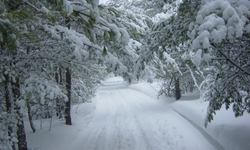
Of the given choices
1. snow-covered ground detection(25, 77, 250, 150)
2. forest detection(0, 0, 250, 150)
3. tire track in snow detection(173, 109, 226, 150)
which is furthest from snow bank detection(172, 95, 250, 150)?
forest detection(0, 0, 250, 150)

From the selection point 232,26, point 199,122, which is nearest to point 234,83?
point 232,26

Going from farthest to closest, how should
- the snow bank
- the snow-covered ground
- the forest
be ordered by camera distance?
1. the snow-covered ground
2. the snow bank
3. the forest

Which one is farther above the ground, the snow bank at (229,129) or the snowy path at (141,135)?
the snow bank at (229,129)

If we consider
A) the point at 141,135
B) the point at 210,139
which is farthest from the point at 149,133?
the point at 210,139

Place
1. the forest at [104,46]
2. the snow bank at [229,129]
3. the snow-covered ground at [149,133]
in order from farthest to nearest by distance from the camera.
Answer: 1. the snow-covered ground at [149,133]
2. the snow bank at [229,129]
3. the forest at [104,46]

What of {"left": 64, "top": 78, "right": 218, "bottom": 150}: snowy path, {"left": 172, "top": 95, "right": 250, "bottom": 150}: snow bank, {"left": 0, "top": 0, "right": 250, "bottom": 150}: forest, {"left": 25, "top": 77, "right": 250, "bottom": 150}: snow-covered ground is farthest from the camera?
{"left": 64, "top": 78, "right": 218, "bottom": 150}: snowy path

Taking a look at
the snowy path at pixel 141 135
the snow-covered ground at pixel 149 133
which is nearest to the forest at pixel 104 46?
the snow-covered ground at pixel 149 133

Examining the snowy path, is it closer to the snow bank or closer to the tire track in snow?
the tire track in snow

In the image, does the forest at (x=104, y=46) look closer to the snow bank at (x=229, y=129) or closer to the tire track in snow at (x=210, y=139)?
the snow bank at (x=229, y=129)

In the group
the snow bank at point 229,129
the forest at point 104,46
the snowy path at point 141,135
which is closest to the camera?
the forest at point 104,46

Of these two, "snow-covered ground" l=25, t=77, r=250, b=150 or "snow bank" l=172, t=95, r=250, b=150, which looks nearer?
"snow bank" l=172, t=95, r=250, b=150

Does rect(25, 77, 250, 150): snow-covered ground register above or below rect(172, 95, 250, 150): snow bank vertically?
below

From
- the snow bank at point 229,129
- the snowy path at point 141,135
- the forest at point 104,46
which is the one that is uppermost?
the forest at point 104,46

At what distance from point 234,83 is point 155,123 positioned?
16.8 feet
